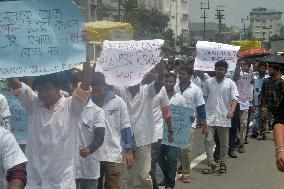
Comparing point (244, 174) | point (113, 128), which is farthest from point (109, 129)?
point (244, 174)

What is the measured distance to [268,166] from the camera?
1042 centimetres

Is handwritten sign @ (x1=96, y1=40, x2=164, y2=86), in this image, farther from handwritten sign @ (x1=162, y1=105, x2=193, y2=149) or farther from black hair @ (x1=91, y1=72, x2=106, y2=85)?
handwritten sign @ (x1=162, y1=105, x2=193, y2=149)

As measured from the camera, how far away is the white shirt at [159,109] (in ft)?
26.2

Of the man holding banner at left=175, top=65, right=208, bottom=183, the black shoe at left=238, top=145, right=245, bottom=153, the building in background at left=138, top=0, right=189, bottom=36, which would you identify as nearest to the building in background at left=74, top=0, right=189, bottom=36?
the building in background at left=138, top=0, right=189, bottom=36

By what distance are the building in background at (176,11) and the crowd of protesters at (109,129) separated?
305ft

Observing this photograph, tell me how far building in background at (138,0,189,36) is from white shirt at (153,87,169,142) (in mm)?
94686

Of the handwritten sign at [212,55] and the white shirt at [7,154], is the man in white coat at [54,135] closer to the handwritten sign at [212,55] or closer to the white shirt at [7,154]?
the white shirt at [7,154]

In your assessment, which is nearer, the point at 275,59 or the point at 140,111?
the point at 275,59

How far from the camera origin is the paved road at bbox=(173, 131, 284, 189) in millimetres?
8875

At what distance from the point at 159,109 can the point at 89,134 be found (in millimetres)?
2181

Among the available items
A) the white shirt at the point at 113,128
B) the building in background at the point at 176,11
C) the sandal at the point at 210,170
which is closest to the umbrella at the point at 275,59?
the white shirt at the point at 113,128

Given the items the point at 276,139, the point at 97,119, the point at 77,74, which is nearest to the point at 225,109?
the point at 77,74

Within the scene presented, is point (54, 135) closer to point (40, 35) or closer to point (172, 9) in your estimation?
point (40, 35)

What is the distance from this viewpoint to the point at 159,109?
26.6 ft
